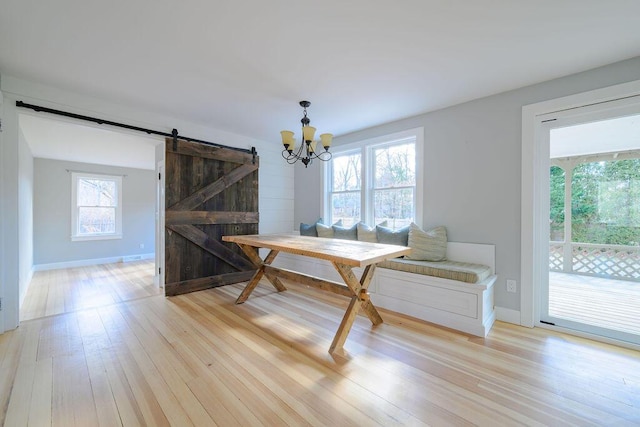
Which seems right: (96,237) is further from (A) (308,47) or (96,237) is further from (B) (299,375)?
(A) (308,47)

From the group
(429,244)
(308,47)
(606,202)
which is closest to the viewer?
(308,47)

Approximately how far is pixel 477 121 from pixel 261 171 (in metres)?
3.23

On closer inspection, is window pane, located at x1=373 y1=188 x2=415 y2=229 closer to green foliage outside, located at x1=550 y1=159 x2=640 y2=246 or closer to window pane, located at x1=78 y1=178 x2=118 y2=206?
green foliage outside, located at x1=550 y1=159 x2=640 y2=246

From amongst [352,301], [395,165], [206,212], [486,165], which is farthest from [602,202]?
[206,212]

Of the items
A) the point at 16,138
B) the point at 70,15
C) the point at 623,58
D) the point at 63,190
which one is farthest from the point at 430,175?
the point at 63,190

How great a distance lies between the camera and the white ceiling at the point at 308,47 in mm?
1601

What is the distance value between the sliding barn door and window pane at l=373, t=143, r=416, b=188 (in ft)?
6.65

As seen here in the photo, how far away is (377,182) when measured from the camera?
3816 mm

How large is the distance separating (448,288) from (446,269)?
0.59 feet

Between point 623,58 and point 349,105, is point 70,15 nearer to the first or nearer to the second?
point 349,105

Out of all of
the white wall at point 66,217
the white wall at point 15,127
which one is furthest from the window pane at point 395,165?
the white wall at point 66,217

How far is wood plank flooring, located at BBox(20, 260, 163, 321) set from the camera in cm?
299

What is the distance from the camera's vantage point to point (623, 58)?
2.08 m

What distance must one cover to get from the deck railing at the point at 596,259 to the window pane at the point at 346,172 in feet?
8.15
